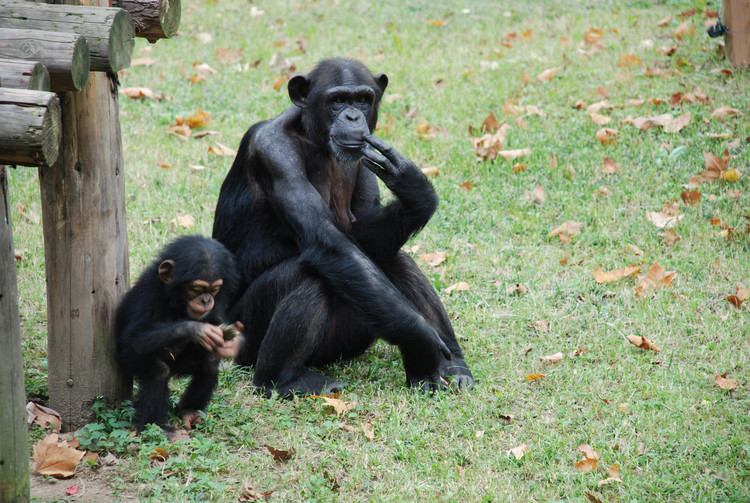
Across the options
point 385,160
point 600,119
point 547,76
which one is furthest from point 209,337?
point 547,76

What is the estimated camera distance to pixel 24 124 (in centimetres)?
300

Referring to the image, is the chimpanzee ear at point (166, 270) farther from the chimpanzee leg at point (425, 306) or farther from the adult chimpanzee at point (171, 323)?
the chimpanzee leg at point (425, 306)

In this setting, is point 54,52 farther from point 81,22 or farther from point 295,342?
A: point 295,342

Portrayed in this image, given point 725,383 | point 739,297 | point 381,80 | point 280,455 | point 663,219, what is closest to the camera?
point 280,455

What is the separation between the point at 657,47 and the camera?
1045 centimetres

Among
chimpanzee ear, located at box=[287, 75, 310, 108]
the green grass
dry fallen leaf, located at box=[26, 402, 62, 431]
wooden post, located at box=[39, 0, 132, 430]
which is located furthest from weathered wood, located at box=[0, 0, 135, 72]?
the green grass

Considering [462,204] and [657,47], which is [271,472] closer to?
[462,204]

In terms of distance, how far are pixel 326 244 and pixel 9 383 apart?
7.23 feet

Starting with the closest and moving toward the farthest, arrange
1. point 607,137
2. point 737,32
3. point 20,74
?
point 20,74
point 607,137
point 737,32

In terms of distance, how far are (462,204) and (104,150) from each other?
4.09 metres

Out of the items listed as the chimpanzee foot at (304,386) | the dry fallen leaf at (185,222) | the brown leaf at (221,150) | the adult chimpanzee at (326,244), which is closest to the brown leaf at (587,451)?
the adult chimpanzee at (326,244)

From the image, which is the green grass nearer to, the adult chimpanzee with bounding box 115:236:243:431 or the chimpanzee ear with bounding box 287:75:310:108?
the adult chimpanzee with bounding box 115:236:243:431

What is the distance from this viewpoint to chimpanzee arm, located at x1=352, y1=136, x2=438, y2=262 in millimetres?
5188

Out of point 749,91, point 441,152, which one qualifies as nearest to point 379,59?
point 441,152
